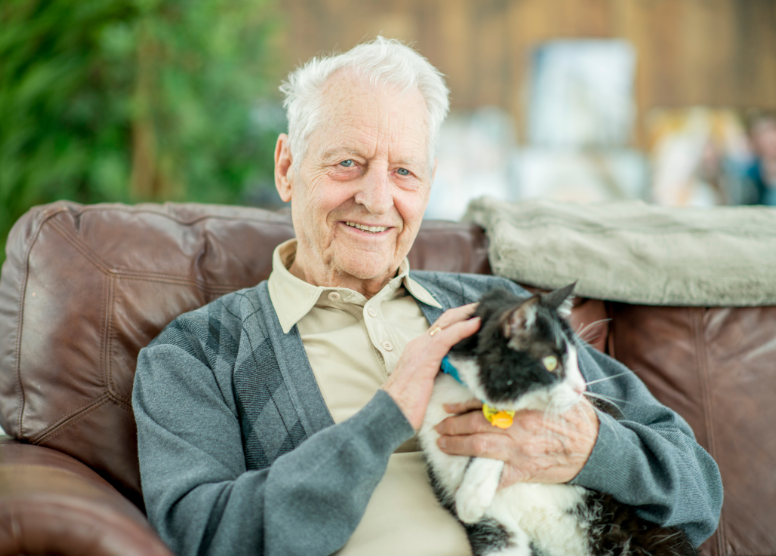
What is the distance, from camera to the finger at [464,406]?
1057 mm

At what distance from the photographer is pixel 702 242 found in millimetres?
1603

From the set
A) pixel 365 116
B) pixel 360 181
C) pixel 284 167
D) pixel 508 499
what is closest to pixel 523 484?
pixel 508 499

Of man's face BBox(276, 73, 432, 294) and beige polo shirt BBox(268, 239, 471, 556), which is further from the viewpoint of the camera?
man's face BBox(276, 73, 432, 294)

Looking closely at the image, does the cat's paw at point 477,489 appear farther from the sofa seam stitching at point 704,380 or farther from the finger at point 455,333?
the sofa seam stitching at point 704,380

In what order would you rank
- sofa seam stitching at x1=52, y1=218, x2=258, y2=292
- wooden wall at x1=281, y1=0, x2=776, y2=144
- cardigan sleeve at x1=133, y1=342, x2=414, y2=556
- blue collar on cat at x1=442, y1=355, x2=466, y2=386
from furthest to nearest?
wooden wall at x1=281, y1=0, x2=776, y2=144 → sofa seam stitching at x1=52, y1=218, x2=258, y2=292 → blue collar on cat at x1=442, y1=355, x2=466, y2=386 → cardigan sleeve at x1=133, y1=342, x2=414, y2=556

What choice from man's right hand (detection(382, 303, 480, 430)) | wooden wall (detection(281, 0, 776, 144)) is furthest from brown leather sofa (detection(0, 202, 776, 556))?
wooden wall (detection(281, 0, 776, 144))

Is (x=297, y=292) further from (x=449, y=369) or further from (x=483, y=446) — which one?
(x=483, y=446)

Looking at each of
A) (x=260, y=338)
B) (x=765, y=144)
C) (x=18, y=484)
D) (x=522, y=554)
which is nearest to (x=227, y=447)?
(x=260, y=338)

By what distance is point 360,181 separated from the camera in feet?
4.18

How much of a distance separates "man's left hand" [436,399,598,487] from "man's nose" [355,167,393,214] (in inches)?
18.2

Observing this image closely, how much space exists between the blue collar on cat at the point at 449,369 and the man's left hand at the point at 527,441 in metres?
0.06

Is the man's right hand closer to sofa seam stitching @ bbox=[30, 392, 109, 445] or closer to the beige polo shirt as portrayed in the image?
the beige polo shirt

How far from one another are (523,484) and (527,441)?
81 mm

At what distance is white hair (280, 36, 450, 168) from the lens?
4.18 feet
